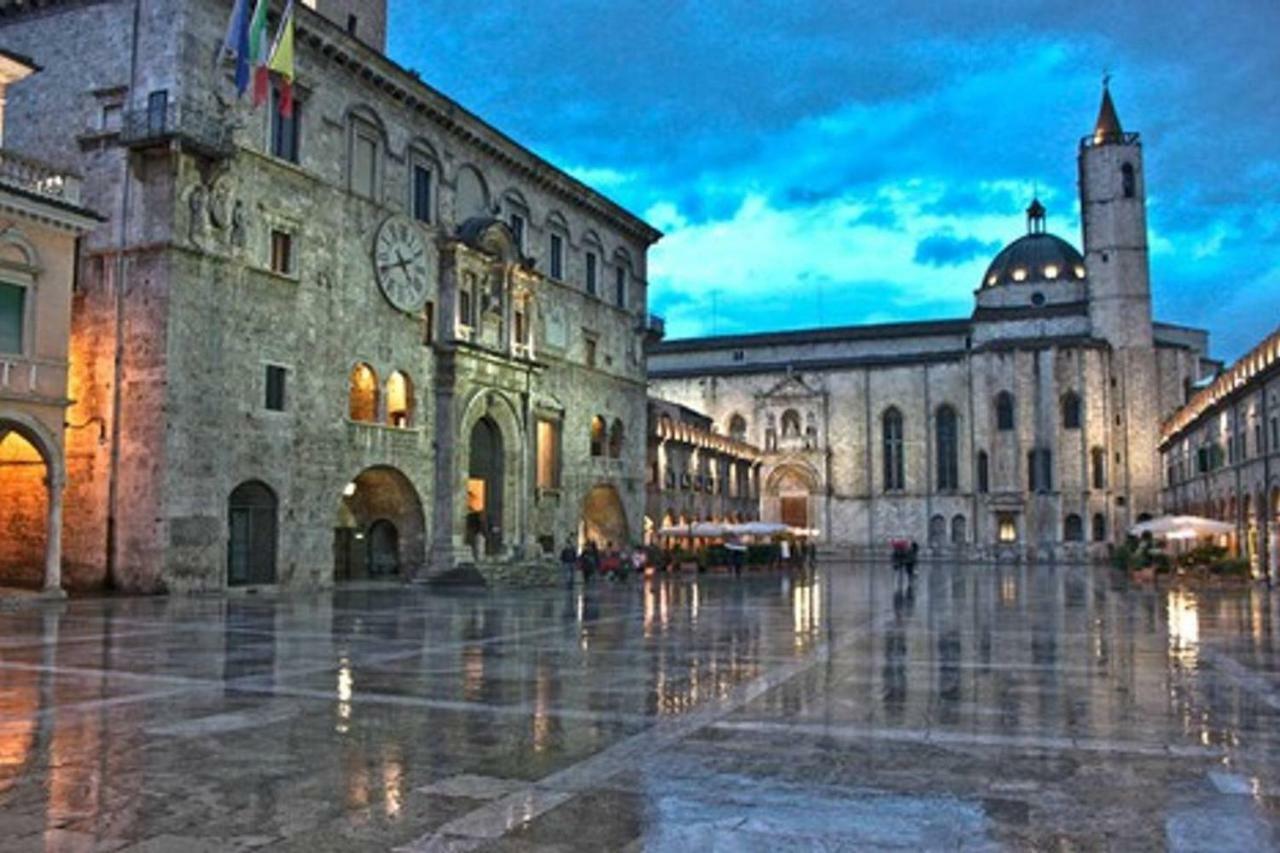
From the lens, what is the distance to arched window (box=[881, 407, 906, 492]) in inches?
3396

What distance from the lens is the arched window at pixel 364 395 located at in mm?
35062

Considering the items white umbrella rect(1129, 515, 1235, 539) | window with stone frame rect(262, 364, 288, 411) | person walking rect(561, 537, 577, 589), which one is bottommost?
person walking rect(561, 537, 577, 589)

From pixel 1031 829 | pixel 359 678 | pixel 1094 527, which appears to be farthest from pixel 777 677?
pixel 1094 527

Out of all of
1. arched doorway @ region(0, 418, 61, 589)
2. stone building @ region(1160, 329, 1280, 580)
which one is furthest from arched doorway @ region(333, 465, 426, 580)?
stone building @ region(1160, 329, 1280, 580)

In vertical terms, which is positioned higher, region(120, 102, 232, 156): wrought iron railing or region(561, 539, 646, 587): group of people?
region(120, 102, 232, 156): wrought iron railing

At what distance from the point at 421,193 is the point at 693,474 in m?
32.3

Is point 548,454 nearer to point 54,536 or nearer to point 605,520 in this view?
point 605,520

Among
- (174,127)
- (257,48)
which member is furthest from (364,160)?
(174,127)

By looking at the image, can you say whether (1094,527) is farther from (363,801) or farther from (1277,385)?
(363,801)

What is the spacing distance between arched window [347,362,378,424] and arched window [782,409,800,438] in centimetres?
5642

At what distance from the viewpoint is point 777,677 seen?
42.5 ft

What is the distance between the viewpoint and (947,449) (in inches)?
3339

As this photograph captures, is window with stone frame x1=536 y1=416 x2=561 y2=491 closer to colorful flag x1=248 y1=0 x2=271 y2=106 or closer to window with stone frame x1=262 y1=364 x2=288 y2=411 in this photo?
window with stone frame x1=262 y1=364 x2=288 y2=411

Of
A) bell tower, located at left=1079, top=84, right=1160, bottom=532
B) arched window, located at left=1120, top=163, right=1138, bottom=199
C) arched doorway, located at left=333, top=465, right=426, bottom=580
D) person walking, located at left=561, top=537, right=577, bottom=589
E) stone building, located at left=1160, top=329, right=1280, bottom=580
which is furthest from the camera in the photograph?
arched window, located at left=1120, top=163, right=1138, bottom=199
